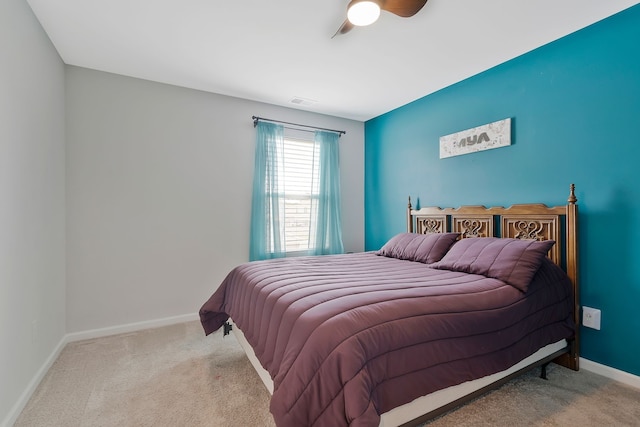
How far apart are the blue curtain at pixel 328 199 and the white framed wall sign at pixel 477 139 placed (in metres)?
1.42

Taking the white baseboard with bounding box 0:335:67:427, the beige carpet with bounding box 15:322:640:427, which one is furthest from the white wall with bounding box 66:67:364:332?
the beige carpet with bounding box 15:322:640:427

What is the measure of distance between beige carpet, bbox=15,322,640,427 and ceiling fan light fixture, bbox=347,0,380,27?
2.31 m

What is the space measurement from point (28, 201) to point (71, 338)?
Answer: 4.93ft

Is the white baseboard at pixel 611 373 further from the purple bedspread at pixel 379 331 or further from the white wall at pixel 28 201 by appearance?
the white wall at pixel 28 201

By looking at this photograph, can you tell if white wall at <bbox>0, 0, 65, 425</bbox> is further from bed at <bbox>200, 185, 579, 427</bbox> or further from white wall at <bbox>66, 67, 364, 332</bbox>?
bed at <bbox>200, 185, 579, 427</bbox>

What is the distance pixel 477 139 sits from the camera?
2.94 metres

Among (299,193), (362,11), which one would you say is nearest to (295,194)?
(299,193)

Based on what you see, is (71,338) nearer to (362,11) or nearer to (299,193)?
(299,193)

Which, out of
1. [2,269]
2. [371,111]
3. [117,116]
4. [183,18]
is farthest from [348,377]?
[371,111]

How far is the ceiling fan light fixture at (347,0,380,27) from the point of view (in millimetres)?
1638

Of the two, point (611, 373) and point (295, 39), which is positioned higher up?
point (295, 39)

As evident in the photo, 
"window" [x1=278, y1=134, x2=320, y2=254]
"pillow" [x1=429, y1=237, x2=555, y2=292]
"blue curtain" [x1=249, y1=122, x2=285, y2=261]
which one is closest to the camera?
"pillow" [x1=429, y1=237, x2=555, y2=292]

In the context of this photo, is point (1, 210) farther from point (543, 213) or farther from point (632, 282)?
point (632, 282)

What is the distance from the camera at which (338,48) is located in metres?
2.48
